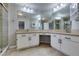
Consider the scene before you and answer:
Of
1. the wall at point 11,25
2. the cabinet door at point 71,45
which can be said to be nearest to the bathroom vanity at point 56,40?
the cabinet door at point 71,45

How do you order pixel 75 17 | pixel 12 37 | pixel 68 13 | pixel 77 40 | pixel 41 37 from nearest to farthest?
1. pixel 77 40
2. pixel 75 17
3. pixel 68 13
4. pixel 41 37
5. pixel 12 37

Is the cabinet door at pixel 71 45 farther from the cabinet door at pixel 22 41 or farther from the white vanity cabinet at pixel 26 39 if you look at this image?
the cabinet door at pixel 22 41

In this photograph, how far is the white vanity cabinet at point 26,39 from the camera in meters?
1.96

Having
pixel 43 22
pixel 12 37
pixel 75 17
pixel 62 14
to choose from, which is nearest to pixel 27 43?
pixel 12 37

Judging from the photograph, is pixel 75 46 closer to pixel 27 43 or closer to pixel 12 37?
pixel 27 43

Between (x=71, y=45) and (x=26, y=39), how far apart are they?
3.44 ft

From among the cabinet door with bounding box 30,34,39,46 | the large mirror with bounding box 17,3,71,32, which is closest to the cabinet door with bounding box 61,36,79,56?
the large mirror with bounding box 17,3,71,32

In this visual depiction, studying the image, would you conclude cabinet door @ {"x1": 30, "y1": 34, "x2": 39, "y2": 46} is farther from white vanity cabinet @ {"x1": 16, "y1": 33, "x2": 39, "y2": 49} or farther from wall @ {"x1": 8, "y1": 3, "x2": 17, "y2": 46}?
wall @ {"x1": 8, "y1": 3, "x2": 17, "y2": 46}

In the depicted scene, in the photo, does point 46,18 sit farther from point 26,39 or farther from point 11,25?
point 11,25

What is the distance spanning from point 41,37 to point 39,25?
0.27m

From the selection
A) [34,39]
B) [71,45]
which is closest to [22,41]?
[34,39]

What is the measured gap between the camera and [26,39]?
213 centimetres

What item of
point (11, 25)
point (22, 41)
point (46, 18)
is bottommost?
point (22, 41)

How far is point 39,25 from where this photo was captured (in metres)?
1.73
